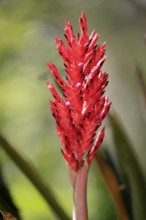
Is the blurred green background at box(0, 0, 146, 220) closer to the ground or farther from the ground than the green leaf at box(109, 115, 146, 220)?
farther from the ground

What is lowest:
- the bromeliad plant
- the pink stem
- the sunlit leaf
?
the sunlit leaf

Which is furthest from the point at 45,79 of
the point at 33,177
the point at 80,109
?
the point at 80,109

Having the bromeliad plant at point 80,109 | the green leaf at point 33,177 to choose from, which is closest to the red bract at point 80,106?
the bromeliad plant at point 80,109

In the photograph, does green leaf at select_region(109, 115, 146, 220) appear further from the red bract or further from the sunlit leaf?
the red bract

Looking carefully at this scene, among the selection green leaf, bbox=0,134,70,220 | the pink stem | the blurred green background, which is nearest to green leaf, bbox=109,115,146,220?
the blurred green background

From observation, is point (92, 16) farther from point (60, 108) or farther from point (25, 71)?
point (60, 108)

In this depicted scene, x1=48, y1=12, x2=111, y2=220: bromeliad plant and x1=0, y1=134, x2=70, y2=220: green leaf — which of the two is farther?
x1=0, y1=134, x2=70, y2=220: green leaf

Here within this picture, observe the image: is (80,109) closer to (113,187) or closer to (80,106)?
(80,106)
